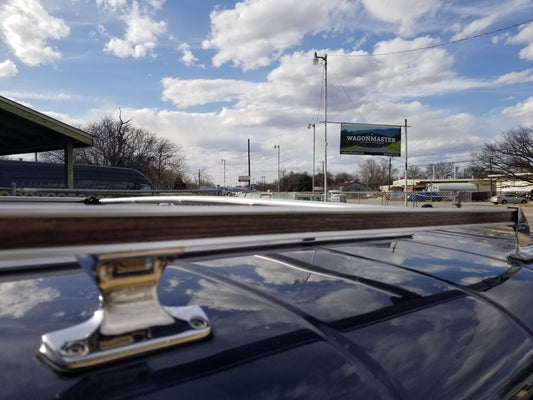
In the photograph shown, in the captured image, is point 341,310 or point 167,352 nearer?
point 167,352

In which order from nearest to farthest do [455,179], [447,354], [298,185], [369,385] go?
[369,385]
[447,354]
[298,185]
[455,179]

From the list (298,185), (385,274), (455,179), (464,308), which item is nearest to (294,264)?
(385,274)

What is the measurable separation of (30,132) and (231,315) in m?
13.1

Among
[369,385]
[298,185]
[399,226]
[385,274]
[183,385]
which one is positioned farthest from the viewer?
[298,185]

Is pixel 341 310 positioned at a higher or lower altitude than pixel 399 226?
lower

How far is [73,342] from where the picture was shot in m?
0.69

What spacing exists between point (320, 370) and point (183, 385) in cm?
29

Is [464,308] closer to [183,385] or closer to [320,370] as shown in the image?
[320,370]

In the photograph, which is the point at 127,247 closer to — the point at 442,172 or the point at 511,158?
the point at 511,158

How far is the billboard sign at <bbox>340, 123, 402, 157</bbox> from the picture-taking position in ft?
94.5

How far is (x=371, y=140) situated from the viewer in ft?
95.6

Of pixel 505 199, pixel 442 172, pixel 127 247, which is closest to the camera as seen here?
pixel 127 247

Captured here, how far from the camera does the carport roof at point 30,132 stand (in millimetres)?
9828

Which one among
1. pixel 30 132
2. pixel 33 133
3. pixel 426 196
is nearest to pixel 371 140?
pixel 426 196
